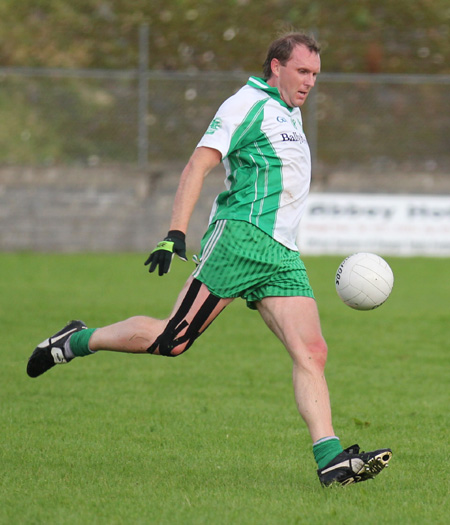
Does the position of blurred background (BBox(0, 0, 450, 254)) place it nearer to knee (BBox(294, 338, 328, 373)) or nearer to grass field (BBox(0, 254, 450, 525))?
grass field (BBox(0, 254, 450, 525))

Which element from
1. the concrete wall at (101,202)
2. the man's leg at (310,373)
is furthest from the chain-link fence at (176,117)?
the man's leg at (310,373)

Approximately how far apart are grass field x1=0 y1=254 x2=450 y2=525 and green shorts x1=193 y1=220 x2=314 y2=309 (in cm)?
94

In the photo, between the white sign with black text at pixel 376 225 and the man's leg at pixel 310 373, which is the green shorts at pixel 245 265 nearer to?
the man's leg at pixel 310 373

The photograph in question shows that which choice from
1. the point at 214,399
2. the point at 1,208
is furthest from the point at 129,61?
the point at 214,399

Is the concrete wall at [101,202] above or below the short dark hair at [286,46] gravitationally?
below

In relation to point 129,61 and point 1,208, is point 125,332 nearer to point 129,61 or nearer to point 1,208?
point 1,208

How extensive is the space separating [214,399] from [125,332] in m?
2.09

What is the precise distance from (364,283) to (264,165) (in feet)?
2.85

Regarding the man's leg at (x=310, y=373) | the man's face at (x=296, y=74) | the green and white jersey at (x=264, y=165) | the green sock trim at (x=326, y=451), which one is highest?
the man's face at (x=296, y=74)

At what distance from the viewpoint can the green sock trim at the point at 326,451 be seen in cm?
478

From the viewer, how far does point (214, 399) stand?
7.07 m

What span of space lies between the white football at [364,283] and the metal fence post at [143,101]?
14395 mm

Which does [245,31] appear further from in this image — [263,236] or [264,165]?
[263,236]

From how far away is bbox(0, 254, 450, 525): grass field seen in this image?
4.46 meters
